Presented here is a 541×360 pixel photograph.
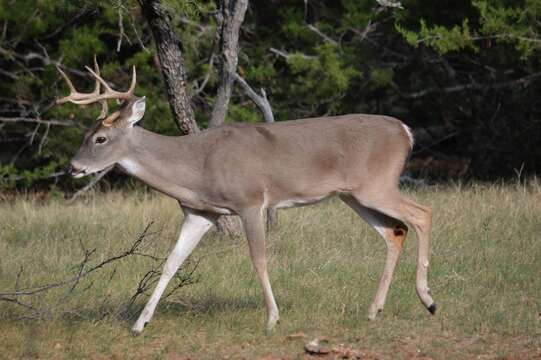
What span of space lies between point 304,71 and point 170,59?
5.65 m

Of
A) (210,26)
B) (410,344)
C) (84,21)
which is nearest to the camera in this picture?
(410,344)

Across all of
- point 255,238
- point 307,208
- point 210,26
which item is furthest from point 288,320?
point 210,26

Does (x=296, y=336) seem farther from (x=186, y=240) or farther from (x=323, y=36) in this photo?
(x=323, y=36)

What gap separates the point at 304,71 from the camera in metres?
15.2

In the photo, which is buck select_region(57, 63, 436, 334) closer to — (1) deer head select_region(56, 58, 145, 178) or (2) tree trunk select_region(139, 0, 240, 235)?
(1) deer head select_region(56, 58, 145, 178)

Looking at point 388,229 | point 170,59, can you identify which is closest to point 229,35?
point 170,59

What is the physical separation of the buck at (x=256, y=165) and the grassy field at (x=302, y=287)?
0.39 meters

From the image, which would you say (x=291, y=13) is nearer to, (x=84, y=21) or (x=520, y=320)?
(x=84, y=21)

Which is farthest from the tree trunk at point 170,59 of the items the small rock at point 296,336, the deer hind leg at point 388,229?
the small rock at point 296,336

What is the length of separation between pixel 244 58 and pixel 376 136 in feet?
25.0

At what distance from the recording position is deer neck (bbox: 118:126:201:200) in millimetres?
7570

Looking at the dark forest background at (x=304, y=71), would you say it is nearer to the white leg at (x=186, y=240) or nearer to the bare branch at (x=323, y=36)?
the bare branch at (x=323, y=36)

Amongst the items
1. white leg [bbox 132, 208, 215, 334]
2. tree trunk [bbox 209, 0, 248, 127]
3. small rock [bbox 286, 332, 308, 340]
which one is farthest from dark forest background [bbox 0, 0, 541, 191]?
small rock [bbox 286, 332, 308, 340]

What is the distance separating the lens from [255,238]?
24.4 ft
